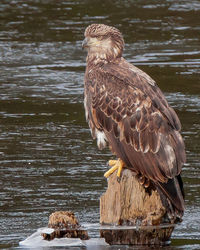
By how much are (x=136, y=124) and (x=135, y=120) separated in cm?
4

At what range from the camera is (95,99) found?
792cm

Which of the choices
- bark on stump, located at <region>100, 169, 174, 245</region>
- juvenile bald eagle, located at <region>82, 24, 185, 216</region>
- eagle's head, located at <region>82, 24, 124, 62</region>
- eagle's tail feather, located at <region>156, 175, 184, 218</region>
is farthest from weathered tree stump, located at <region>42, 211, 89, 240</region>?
eagle's head, located at <region>82, 24, 124, 62</region>

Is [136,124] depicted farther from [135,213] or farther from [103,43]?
[103,43]

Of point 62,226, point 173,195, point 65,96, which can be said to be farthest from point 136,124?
point 65,96

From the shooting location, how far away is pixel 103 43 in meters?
8.42

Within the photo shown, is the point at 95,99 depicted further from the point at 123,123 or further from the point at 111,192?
the point at 111,192

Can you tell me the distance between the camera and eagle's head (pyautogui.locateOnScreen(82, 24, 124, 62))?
8.38 m

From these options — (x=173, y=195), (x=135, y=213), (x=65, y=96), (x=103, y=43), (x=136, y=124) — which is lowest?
(x=65, y=96)

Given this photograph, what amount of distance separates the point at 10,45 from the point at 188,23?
13.1 feet

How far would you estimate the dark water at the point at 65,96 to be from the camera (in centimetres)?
859

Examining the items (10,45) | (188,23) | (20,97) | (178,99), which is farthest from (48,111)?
(188,23)

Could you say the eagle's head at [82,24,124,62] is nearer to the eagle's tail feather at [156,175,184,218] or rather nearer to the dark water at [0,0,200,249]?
the dark water at [0,0,200,249]

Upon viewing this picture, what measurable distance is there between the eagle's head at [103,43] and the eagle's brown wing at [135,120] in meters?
0.25

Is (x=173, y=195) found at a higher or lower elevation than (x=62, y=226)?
higher
